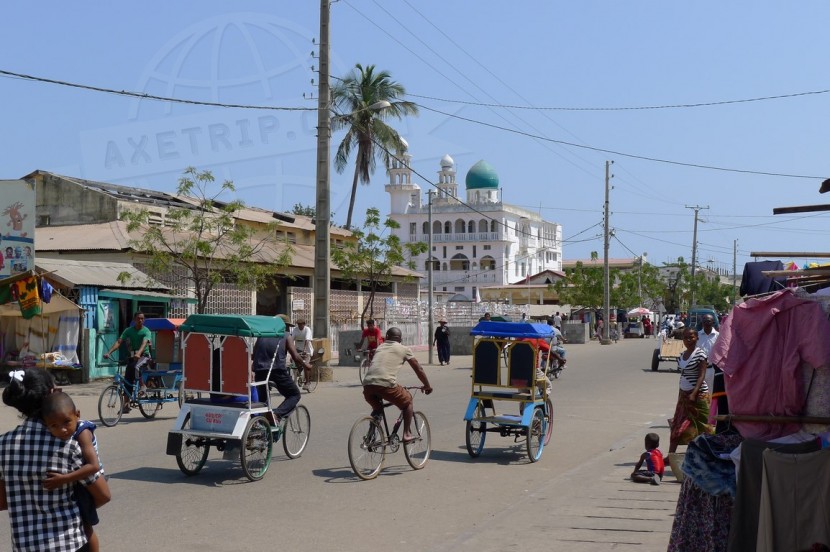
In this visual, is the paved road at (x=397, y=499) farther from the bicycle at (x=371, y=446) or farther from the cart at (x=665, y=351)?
the cart at (x=665, y=351)

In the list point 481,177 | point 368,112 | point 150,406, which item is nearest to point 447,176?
point 481,177

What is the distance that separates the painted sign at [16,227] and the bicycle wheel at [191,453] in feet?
42.4

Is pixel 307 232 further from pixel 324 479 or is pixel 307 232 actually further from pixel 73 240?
pixel 324 479

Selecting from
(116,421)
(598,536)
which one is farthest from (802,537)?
(116,421)

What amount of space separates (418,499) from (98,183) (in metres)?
32.3

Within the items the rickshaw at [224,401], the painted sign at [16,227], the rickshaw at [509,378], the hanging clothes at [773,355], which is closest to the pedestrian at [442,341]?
the painted sign at [16,227]

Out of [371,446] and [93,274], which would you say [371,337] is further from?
[371,446]

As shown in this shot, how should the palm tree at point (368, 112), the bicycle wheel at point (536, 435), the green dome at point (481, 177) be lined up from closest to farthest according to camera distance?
the bicycle wheel at point (536, 435) → the palm tree at point (368, 112) → the green dome at point (481, 177)

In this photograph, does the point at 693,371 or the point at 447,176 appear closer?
the point at 693,371

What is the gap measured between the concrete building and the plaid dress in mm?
99805

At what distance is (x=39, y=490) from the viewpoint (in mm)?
4934

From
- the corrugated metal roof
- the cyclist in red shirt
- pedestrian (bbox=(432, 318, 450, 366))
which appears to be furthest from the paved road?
pedestrian (bbox=(432, 318, 450, 366))

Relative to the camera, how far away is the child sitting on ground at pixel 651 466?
35.7 feet

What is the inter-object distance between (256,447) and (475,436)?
332 centimetres
